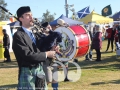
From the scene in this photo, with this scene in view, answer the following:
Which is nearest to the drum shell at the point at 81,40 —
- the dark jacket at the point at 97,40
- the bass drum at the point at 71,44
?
the bass drum at the point at 71,44

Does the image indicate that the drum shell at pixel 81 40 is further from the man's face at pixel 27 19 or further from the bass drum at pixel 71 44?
the man's face at pixel 27 19

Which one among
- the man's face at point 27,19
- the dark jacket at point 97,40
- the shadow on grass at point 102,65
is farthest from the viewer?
the dark jacket at point 97,40

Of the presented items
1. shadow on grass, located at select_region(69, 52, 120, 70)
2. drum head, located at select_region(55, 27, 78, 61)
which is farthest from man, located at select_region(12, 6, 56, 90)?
shadow on grass, located at select_region(69, 52, 120, 70)

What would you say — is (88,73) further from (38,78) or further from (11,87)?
(38,78)

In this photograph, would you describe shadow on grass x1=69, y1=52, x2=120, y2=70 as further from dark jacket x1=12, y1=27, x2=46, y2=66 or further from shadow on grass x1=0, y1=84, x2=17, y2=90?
dark jacket x1=12, y1=27, x2=46, y2=66

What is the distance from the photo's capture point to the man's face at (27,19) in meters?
3.06

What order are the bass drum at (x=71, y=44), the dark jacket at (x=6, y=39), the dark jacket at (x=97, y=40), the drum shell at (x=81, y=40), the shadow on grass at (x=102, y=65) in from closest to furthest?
the bass drum at (x=71, y=44)
the drum shell at (x=81, y=40)
the shadow on grass at (x=102, y=65)
the dark jacket at (x=97, y=40)
the dark jacket at (x=6, y=39)

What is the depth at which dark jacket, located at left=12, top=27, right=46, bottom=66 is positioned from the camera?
115 inches

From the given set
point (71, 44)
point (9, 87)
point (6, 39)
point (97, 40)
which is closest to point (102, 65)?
point (97, 40)

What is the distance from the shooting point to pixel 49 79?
5.12 m

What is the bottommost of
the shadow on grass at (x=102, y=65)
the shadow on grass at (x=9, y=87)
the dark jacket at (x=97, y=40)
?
the shadow on grass at (x=102, y=65)

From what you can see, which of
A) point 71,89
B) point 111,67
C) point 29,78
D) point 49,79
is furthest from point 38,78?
point 111,67

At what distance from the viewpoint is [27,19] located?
10.0 ft

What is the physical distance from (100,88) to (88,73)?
2107 millimetres
